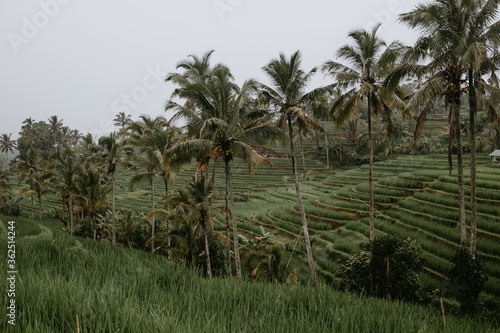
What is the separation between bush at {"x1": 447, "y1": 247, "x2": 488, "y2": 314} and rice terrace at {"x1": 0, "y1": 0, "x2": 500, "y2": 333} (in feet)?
0.14

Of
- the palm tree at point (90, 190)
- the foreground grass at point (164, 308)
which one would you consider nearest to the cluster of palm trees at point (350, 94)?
the foreground grass at point (164, 308)

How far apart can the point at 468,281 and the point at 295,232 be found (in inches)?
483

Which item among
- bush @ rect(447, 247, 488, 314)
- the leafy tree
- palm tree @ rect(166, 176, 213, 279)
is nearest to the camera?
bush @ rect(447, 247, 488, 314)

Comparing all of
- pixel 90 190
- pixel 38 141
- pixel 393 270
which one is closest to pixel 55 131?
pixel 38 141

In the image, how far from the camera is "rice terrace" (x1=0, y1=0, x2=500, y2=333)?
3205mm

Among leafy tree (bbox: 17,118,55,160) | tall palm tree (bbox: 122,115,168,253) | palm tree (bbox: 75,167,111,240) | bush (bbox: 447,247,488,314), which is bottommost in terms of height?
bush (bbox: 447,247,488,314)

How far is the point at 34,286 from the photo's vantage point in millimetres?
3047

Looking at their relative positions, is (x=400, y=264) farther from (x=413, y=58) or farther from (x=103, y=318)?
(x=103, y=318)

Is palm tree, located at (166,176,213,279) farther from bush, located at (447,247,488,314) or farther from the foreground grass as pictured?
bush, located at (447,247,488,314)

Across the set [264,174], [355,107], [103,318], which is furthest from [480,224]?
[264,174]

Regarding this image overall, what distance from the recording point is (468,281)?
810 centimetres

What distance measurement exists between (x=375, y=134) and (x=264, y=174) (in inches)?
793

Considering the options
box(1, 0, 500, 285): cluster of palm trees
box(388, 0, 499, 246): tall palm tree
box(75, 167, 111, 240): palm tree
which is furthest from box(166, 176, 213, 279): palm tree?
box(75, 167, 111, 240): palm tree

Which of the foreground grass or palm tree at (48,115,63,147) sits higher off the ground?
palm tree at (48,115,63,147)
